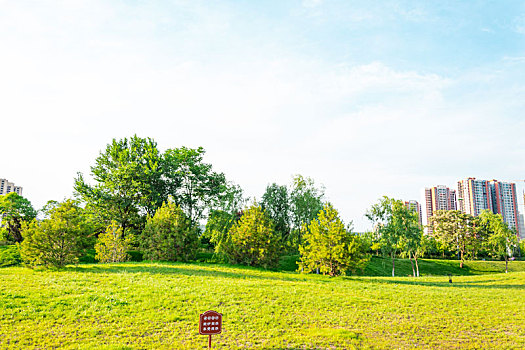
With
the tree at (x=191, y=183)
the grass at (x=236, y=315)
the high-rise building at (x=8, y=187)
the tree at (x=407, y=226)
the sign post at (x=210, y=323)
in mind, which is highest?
the high-rise building at (x=8, y=187)

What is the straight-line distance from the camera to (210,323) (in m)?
7.93

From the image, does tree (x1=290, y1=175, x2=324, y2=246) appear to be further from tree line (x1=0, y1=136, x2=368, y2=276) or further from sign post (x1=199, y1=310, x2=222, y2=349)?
sign post (x1=199, y1=310, x2=222, y2=349)

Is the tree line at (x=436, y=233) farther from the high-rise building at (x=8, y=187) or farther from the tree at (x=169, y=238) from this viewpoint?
the high-rise building at (x=8, y=187)

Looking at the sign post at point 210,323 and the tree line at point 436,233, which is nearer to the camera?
the sign post at point 210,323

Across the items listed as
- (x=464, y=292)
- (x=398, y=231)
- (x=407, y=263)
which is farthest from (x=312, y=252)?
(x=407, y=263)

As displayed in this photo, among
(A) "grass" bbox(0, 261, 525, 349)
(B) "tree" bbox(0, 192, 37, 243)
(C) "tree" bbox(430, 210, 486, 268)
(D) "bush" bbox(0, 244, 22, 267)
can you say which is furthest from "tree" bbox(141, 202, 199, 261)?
(C) "tree" bbox(430, 210, 486, 268)

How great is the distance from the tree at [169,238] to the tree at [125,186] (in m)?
8.84

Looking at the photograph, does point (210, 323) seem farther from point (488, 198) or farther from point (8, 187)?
point (8, 187)

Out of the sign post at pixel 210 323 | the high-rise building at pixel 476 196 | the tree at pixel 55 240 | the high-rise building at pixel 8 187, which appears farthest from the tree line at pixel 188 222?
the high-rise building at pixel 8 187

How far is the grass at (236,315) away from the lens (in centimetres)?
891

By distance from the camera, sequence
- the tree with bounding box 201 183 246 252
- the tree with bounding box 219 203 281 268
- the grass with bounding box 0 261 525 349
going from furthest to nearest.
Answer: the tree with bounding box 201 183 246 252
the tree with bounding box 219 203 281 268
the grass with bounding box 0 261 525 349

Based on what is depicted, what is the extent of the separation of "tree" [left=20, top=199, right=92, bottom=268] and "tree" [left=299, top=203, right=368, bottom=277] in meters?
13.8

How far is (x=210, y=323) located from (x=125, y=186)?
30.1m

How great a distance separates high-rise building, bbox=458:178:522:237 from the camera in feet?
282
